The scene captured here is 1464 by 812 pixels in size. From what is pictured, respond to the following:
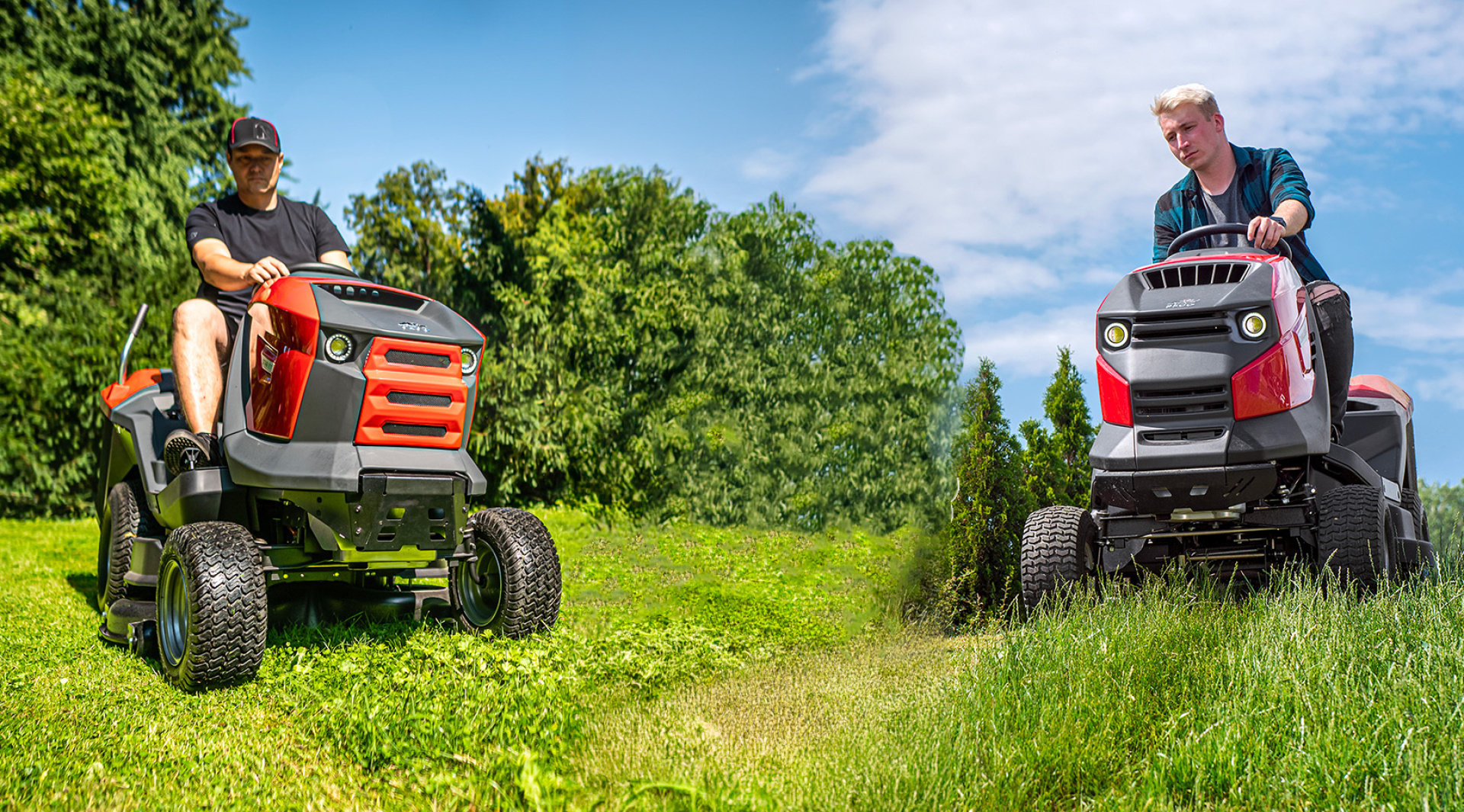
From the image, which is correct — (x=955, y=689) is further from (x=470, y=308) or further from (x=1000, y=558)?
(x=470, y=308)

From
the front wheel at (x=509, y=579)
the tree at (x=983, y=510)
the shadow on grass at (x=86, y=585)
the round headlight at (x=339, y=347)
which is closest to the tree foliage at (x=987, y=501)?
the tree at (x=983, y=510)

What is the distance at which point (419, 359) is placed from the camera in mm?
3902

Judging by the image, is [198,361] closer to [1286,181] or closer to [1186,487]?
[1186,487]

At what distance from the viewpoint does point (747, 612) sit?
18.7 ft

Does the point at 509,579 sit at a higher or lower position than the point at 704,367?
lower

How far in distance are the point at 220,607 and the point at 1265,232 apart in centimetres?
453

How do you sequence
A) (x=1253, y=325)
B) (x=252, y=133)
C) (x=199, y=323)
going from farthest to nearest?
(x=252, y=133) → (x=199, y=323) → (x=1253, y=325)

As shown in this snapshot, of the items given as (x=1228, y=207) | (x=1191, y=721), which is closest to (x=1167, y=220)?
(x=1228, y=207)

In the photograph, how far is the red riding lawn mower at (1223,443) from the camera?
13.1 feet

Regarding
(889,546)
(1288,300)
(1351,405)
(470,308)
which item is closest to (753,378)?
(470,308)

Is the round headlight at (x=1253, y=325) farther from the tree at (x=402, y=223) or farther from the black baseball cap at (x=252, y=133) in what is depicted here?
the tree at (x=402, y=223)

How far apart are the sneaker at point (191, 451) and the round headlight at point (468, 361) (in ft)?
3.81

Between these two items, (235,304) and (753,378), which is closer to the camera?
(235,304)

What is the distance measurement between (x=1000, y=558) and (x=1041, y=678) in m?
2.63
